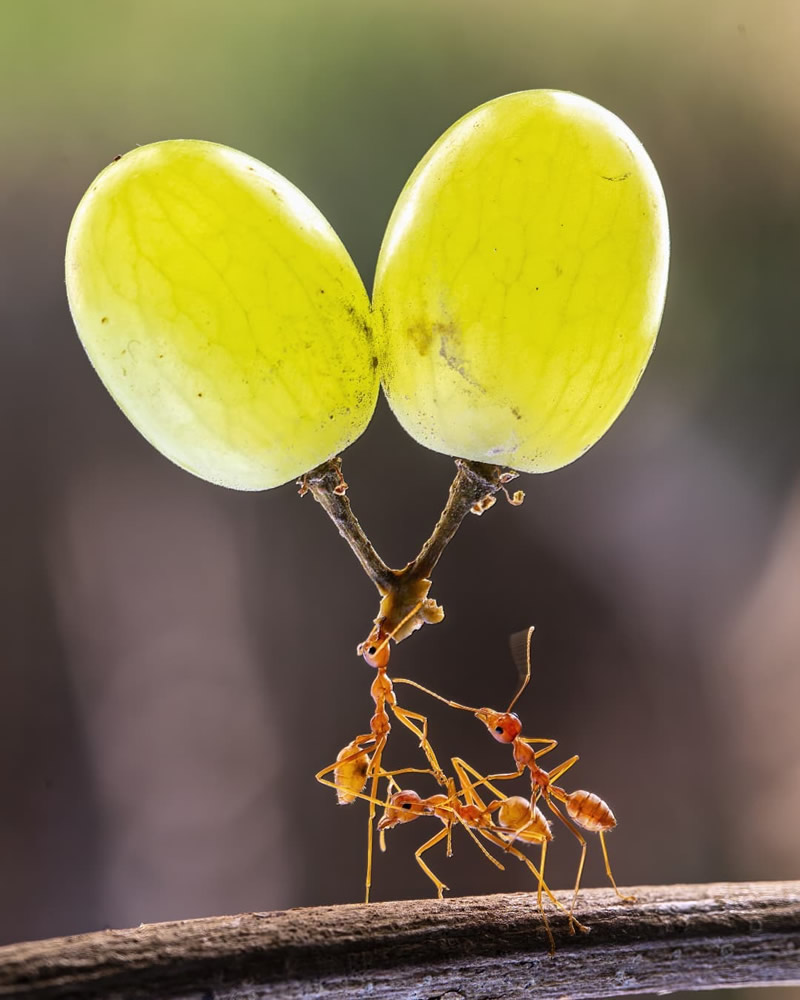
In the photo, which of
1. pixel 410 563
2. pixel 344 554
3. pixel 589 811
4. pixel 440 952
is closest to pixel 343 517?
pixel 410 563

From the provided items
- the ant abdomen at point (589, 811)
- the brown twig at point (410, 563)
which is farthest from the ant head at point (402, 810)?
the brown twig at point (410, 563)

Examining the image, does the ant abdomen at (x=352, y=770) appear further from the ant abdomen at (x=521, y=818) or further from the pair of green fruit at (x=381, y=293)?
the pair of green fruit at (x=381, y=293)

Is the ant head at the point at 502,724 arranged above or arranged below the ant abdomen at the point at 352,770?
below

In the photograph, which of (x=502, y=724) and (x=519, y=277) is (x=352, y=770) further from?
(x=519, y=277)

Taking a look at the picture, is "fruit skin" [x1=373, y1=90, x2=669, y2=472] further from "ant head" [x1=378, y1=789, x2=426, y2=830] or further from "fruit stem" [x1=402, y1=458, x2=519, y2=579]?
"ant head" [x1=378, y1=789, x2=426, y2=830]

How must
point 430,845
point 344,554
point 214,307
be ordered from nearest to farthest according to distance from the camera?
point 214,307, point 430,845, point 344,554

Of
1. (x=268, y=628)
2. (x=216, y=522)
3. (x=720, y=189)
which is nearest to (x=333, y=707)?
(x=268, y=628)

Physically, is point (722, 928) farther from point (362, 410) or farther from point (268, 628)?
point (268, 628)
